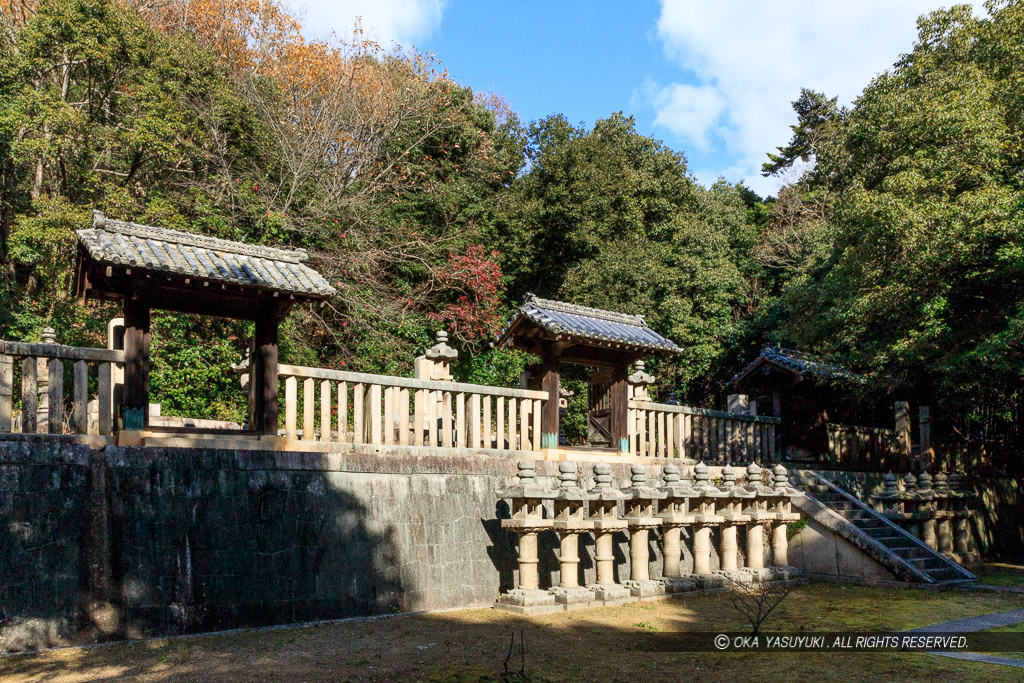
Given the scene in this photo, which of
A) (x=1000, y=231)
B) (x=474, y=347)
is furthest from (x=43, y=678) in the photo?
(x=474, y=347)

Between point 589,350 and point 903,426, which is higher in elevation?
point 589,350

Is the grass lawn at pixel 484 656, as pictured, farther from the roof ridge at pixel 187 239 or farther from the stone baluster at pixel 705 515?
the roof ridge at pixel 187 239

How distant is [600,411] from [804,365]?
25.7 ft

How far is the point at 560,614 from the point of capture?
8.98 m

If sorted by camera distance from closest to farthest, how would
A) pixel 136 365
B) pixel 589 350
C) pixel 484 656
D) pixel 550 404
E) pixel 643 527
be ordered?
→ pixel 484 656 → pixel 136 365 → pixel 643 527 → pixel 550 404 → pixel 589 350

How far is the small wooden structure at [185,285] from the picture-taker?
8930 mm

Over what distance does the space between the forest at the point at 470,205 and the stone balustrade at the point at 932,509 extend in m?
1.92

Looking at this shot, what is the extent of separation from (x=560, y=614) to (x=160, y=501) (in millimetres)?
4369

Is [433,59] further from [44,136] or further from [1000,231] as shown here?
[1000,231]

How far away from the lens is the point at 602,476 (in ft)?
32.1

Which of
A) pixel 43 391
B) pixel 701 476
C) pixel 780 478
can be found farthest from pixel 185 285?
pixel 780 478

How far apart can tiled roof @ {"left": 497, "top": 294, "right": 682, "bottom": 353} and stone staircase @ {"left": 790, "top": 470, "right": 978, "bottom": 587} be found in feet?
11.9

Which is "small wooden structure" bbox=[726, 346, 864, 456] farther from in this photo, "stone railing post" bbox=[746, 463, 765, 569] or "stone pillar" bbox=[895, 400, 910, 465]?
"stone railing post" bbox=[746, 463, 765, 569]

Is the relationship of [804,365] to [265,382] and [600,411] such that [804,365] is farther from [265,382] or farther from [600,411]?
[265,382]
